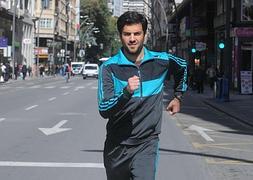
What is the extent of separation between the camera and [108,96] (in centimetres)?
474

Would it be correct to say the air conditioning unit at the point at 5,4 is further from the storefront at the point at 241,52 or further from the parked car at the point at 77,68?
the storefront at the point at 241,52

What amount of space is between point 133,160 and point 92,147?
25.4 feet

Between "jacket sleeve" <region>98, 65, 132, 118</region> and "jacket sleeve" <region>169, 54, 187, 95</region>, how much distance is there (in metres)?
0.58

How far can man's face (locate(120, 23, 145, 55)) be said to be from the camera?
4.79 meters

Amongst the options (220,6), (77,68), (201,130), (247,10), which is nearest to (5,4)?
(220,6)

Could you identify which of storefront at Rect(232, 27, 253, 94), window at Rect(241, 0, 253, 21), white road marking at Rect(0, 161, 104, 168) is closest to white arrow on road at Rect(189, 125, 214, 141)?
white road marking at Rect(0, 161, 104, 168)

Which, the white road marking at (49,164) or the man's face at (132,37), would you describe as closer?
the man's face at (132,37)

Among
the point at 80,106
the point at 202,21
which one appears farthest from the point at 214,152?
the point at 202,21

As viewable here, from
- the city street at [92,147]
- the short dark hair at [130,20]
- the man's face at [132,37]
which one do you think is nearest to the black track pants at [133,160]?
the man's face at [132,37]

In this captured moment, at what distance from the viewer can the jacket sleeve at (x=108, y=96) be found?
465 centimetres

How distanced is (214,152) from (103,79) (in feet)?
25.9

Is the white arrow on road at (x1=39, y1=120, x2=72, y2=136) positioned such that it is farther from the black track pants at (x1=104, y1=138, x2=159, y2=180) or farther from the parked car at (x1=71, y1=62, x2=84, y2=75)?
the parked car at (x1=71, y1=62, x2=84, y2=75)

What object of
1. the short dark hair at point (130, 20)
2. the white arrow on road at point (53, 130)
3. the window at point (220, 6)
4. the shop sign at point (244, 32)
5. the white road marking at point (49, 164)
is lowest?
the white road marking at point (49, 164)

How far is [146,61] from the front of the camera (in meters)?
4.93
